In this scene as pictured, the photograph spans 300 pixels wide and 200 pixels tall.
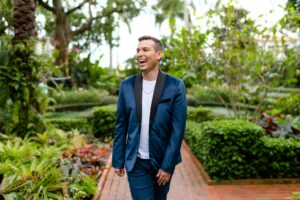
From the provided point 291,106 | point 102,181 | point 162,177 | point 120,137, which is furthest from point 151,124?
point 291,106

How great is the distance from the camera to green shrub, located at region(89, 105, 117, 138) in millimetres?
11484

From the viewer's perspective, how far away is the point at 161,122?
124 inches

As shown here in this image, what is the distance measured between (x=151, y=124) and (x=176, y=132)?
0.20m

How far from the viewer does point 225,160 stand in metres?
6.66

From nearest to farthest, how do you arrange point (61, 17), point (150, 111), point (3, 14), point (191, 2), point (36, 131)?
1. point (150, 111)
2. point (36, 131)
3. point (3, 14)
4. point (61, 17)
5. point (191, 2)

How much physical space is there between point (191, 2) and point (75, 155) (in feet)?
123

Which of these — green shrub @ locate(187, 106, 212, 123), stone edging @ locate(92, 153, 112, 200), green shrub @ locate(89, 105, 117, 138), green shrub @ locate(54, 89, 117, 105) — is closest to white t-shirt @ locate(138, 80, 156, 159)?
stone edging @ locate(92, 153, 112, 200)

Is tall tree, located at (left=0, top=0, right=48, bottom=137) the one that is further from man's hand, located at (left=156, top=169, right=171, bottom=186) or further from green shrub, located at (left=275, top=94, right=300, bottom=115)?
green shrub, located at (left=275, top=94, right=300, bottom=115)

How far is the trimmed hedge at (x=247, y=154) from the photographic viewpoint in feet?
21.8

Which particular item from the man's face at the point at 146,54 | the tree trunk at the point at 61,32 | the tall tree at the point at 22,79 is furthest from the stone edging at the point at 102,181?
the tree trunk at the point at 61,32

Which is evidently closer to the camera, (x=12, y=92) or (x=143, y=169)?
(x=143, y=169)

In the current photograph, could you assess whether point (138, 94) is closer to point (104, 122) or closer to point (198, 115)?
point (104, 122)

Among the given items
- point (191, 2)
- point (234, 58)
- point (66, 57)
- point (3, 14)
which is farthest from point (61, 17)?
point (191, 2)

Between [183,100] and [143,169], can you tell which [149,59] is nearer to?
[183,100]
